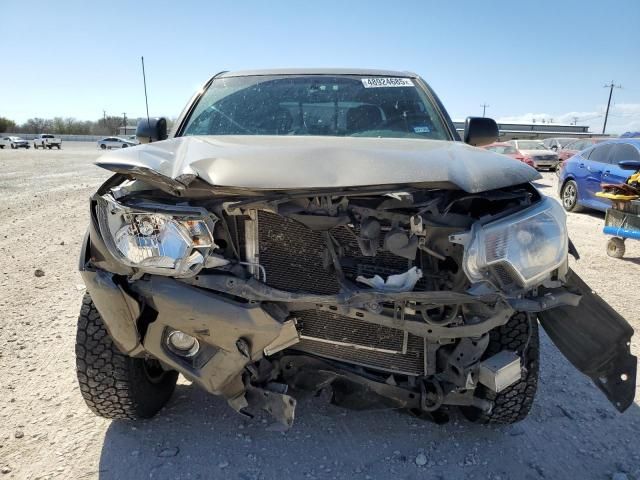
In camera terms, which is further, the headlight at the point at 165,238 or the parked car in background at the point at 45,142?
the parked car in background at the point at 45,142

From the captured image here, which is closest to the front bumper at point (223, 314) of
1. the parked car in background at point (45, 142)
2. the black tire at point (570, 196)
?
the black tire at point (570, 196)

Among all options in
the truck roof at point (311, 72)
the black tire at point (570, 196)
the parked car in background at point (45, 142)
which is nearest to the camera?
the truck roof at point (311, 72)

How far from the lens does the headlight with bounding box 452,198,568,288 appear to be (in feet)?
5.90

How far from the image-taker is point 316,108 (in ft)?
10.5

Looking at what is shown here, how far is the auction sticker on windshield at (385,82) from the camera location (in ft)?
11.3

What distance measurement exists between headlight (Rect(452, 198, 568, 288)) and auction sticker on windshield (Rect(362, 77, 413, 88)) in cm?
189

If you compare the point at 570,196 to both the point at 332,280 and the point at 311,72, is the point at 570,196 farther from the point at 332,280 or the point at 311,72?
the point at 332,280

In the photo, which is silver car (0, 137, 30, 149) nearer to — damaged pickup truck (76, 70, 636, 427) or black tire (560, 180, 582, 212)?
black tire (560, 180, 582, 212)

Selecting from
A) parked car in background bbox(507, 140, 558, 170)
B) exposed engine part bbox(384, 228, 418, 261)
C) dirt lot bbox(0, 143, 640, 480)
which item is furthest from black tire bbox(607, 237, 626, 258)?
parked car in background bbox(507, 140, 558, 170)

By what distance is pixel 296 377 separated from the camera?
220cm

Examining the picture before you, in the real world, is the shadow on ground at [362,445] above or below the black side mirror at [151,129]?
below

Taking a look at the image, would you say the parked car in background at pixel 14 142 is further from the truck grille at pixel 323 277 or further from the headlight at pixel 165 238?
the truck grille at pixel 323 277

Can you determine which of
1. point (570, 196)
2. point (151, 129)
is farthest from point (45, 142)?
point (151, 129)

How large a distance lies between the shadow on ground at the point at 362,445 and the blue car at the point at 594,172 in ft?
23.8
